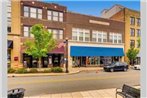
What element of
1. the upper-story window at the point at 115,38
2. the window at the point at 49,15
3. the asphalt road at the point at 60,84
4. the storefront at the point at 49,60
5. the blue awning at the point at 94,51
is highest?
the window at the point at 49,15

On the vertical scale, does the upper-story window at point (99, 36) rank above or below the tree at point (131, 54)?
above

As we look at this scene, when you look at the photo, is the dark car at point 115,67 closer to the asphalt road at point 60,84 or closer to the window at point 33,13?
the asphalt road at point 60,84

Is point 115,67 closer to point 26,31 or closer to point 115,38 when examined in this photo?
point 115,38

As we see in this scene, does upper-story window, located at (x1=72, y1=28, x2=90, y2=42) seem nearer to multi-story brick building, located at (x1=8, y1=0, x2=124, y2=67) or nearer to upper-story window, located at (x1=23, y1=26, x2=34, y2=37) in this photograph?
multi-story brick building, located at (x1=8, y1=0, x2=124, y2=67)

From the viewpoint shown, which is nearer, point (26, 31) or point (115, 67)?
point (115, 67)

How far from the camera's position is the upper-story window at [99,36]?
91.6ft

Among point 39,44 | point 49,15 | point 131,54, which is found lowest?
point 131,54

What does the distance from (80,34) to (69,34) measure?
166 centimetres

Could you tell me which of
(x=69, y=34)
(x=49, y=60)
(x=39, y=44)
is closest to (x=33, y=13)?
(x=39, y=44)

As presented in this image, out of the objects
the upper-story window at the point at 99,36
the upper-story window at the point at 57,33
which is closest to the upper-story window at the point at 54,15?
the upper-story window at the point at 57,33

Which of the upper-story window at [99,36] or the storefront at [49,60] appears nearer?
the storefront at [49,60]

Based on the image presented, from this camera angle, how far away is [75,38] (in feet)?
86.4

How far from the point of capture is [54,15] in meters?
24.4

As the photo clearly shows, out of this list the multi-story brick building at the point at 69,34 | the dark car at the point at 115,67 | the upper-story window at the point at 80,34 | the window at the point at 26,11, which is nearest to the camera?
the dark car at the point at 115,67
